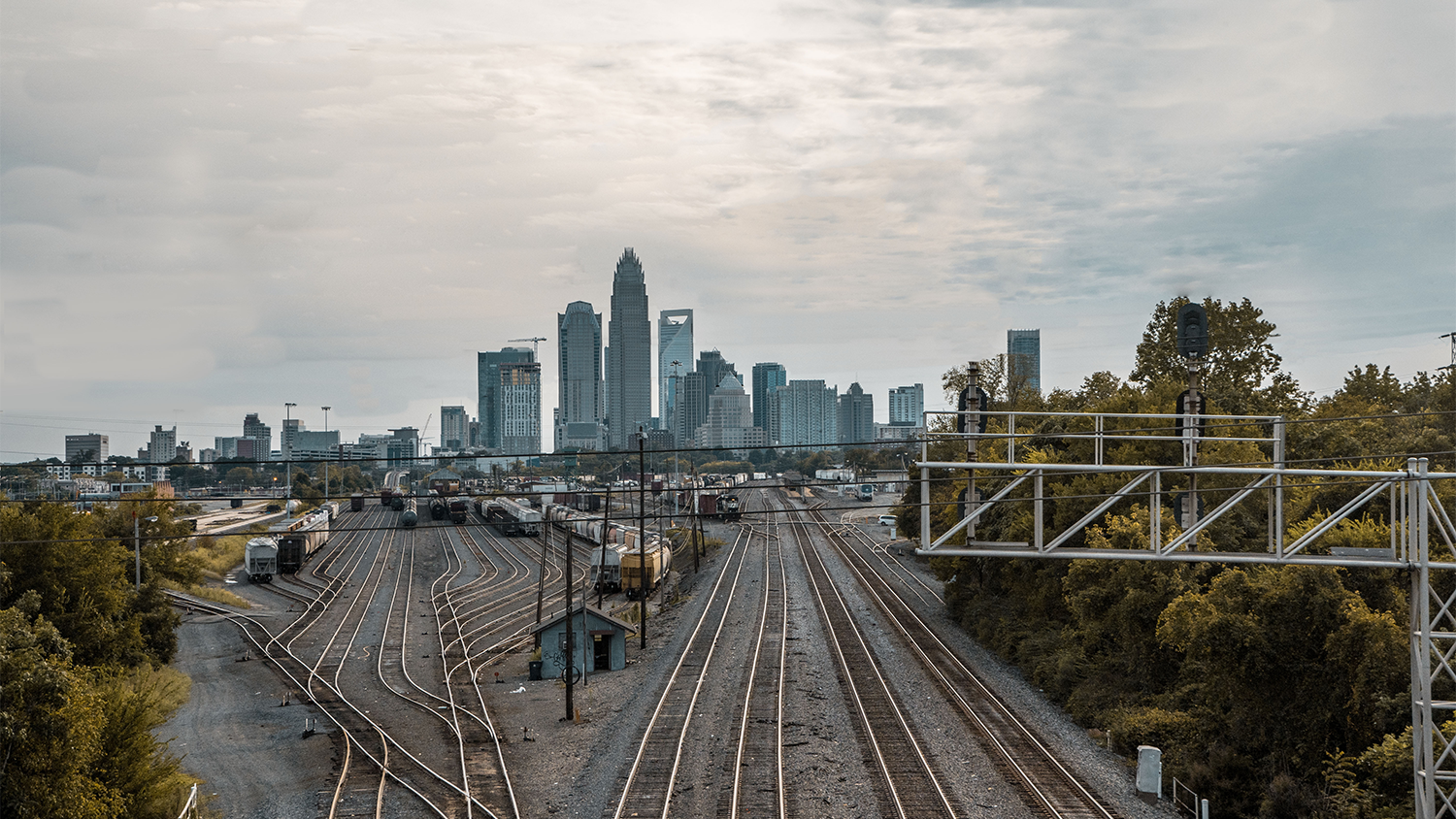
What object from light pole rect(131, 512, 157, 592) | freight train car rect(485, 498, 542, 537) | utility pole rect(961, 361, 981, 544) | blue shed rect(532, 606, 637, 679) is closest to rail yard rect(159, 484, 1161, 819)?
blue shed rect(532, 606, 637, 679)

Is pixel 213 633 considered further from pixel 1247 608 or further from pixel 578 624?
pixel 1247 608

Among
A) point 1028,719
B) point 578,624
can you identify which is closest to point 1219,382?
point 1028,719

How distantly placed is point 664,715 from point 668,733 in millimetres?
1767

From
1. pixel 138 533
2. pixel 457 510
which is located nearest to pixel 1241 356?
pixel 138 533

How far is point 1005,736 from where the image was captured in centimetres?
2245

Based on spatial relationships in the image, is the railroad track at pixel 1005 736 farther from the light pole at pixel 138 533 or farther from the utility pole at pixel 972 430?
the light pole at pixel 138 533

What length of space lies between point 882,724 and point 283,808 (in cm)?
1340

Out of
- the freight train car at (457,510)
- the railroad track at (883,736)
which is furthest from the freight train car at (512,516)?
the railroad track at (883,736)

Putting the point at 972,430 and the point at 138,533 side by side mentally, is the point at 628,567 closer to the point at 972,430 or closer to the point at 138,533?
the point at 138,533

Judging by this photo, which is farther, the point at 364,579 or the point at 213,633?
the point at 364,579

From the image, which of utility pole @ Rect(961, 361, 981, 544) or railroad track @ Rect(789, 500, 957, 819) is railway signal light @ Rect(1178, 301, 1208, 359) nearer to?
utility pole @ Rect(961, 361, 981, 544)

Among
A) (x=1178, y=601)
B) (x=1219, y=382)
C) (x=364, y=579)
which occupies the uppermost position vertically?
(x=1219, y=382)

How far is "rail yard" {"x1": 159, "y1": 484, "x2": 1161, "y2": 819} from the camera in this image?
19188 mm

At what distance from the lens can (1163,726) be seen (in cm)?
2091
